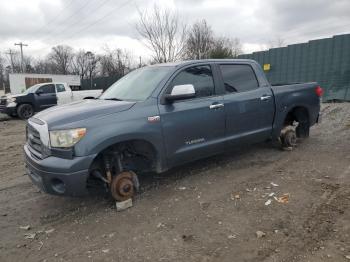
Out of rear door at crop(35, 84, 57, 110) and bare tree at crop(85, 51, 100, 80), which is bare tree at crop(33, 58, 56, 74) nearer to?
bare tree at crop(85, 51, 100, 80)

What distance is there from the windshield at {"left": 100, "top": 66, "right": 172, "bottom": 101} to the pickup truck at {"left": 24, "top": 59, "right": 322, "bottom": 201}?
0.8 inches

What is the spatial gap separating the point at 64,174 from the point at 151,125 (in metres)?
1.21

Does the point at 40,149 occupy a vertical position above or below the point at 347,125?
above

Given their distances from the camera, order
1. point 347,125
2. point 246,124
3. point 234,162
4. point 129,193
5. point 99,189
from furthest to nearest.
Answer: point 347,125 < point 234,162 < point 246,124 < point 99,189 < point 129,193

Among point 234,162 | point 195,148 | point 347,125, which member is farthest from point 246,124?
point 347,125

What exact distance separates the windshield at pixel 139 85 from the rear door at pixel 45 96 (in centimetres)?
1211

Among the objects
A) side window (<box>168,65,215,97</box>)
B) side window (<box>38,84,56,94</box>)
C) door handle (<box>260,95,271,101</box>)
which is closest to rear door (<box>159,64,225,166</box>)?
side window (<box>168,65,215,97</box>)

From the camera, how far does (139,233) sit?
3.46 metres

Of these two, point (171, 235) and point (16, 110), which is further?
point (16, 110)

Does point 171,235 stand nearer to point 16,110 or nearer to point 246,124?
point 246,124

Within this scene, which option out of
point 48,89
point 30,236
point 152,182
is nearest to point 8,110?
point 48,89

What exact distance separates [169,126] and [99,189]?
1.31 metres

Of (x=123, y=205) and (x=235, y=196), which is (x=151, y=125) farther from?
(x=235, y=196)

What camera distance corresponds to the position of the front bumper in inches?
140
